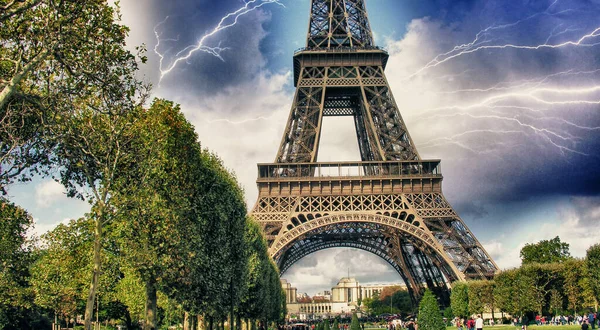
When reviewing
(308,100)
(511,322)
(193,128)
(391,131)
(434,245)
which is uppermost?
(308,100)

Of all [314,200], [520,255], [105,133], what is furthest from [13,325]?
[520,255]

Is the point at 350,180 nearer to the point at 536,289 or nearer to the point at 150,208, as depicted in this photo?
the point at 536,289

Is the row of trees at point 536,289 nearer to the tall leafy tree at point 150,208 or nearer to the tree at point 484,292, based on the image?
the tree at point 484,292

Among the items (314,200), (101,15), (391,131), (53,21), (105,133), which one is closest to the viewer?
(53,21)

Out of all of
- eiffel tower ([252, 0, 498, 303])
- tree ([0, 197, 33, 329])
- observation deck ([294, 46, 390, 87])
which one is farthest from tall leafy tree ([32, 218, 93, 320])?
observation deck ([294, 46, 390, 87])

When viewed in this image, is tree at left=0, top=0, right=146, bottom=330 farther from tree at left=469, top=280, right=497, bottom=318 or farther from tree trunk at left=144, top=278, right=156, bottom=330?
tree at left=469, top=280, right=497, bottom=318

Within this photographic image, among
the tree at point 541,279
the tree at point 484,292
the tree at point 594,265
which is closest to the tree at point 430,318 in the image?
the tree at point 594,265

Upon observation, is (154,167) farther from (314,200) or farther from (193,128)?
(314,200)
